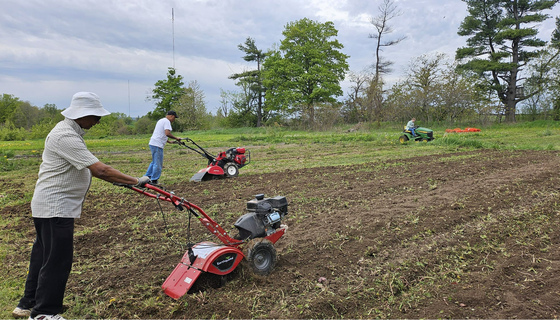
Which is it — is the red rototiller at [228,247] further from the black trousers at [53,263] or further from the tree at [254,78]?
the tree at [254,78]

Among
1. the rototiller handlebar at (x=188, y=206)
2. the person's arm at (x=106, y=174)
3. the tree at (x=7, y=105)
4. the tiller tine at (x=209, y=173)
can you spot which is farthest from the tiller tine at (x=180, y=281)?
the tree at (x=7, y=105)

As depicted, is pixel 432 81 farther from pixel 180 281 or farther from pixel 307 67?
pixel 180 281

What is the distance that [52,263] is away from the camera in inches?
131

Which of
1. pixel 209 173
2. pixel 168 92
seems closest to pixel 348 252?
pixel 209 173

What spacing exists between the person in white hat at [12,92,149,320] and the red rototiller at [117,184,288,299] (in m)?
0.47

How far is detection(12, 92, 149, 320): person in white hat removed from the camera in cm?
329

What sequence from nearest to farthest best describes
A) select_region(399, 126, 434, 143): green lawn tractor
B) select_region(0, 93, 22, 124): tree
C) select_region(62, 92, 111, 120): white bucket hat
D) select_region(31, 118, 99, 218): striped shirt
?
select_region(31, 118, 99, 218): striped shirt → select_region(62, 92, 111, 120): white bucket hat → select_region(399, 126, 434, 143): green lawn tractor → select_region(0, 93, 22, 124): tree

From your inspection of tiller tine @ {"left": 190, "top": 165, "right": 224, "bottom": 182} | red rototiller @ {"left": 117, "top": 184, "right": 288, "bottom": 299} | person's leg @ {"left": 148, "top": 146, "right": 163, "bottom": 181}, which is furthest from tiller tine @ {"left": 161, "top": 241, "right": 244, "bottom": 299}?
tiller tine @ {"left": 190, "top": 165, "right": 224, "bottom": 182}

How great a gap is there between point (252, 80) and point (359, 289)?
167ft

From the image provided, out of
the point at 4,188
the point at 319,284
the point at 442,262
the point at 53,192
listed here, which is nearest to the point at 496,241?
the point at 442,262

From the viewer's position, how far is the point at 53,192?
3312mm

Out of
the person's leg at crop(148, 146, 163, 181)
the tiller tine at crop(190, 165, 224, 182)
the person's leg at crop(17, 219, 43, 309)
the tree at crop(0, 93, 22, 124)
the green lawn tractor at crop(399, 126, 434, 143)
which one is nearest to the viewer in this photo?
the person's leg at crop(17, 219, 43, 309)

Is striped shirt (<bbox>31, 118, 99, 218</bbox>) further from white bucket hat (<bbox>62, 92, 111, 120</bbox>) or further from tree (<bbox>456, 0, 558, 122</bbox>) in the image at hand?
tree (<bbox>456, 0, 558, 122</bbox>)

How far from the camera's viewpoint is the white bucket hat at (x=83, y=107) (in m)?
3.40
